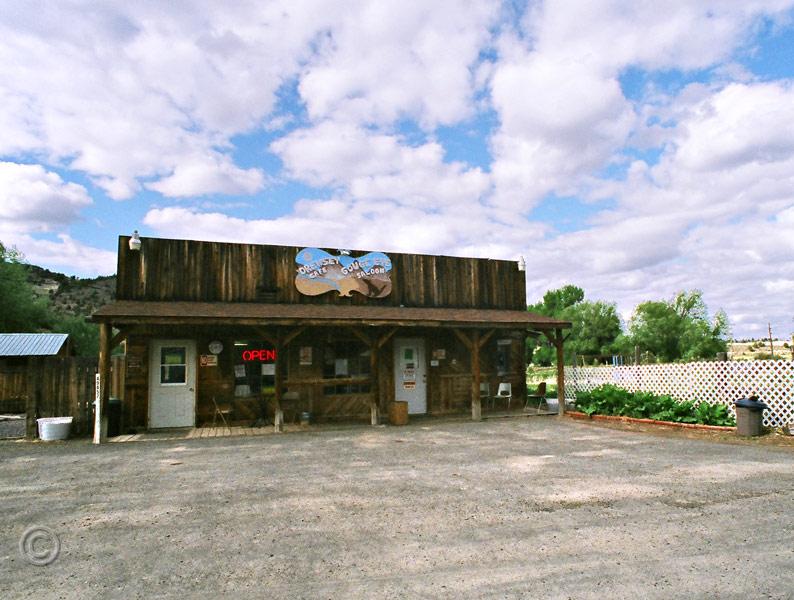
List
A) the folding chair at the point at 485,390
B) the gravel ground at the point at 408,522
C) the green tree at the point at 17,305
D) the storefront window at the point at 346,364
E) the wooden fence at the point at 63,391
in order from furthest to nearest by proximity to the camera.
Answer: the green tree at the point at 17,305 < the folding chair at the point at 485,390 < the storefront window at the point at 346,364 < the wooden fence at the point at 63,391 < the gravel ground at the point at 408,522

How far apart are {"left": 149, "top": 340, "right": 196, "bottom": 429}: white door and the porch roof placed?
3.74 ft

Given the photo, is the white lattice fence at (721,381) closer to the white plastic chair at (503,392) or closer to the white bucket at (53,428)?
the white plastic chair at (503,392)

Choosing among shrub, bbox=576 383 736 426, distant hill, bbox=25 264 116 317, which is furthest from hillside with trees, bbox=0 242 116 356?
shrub, bbox=576 383 736 426

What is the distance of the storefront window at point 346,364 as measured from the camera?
45.2ft

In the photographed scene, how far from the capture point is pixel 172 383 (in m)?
12.5

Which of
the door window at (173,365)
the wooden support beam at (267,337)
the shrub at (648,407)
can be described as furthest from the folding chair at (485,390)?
the door window at (173,365)

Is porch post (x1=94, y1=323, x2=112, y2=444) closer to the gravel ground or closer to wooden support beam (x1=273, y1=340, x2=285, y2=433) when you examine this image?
the gravel ground

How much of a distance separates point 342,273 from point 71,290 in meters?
44.1

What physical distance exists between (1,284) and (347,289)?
24.9m

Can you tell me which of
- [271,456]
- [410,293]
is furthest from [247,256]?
[271,456]

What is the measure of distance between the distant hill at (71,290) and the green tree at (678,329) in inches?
1797

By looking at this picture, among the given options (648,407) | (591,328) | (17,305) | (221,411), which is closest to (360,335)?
(221,411)

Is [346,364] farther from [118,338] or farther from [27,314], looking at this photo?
[27,314]

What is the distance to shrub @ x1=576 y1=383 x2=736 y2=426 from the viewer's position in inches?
451
